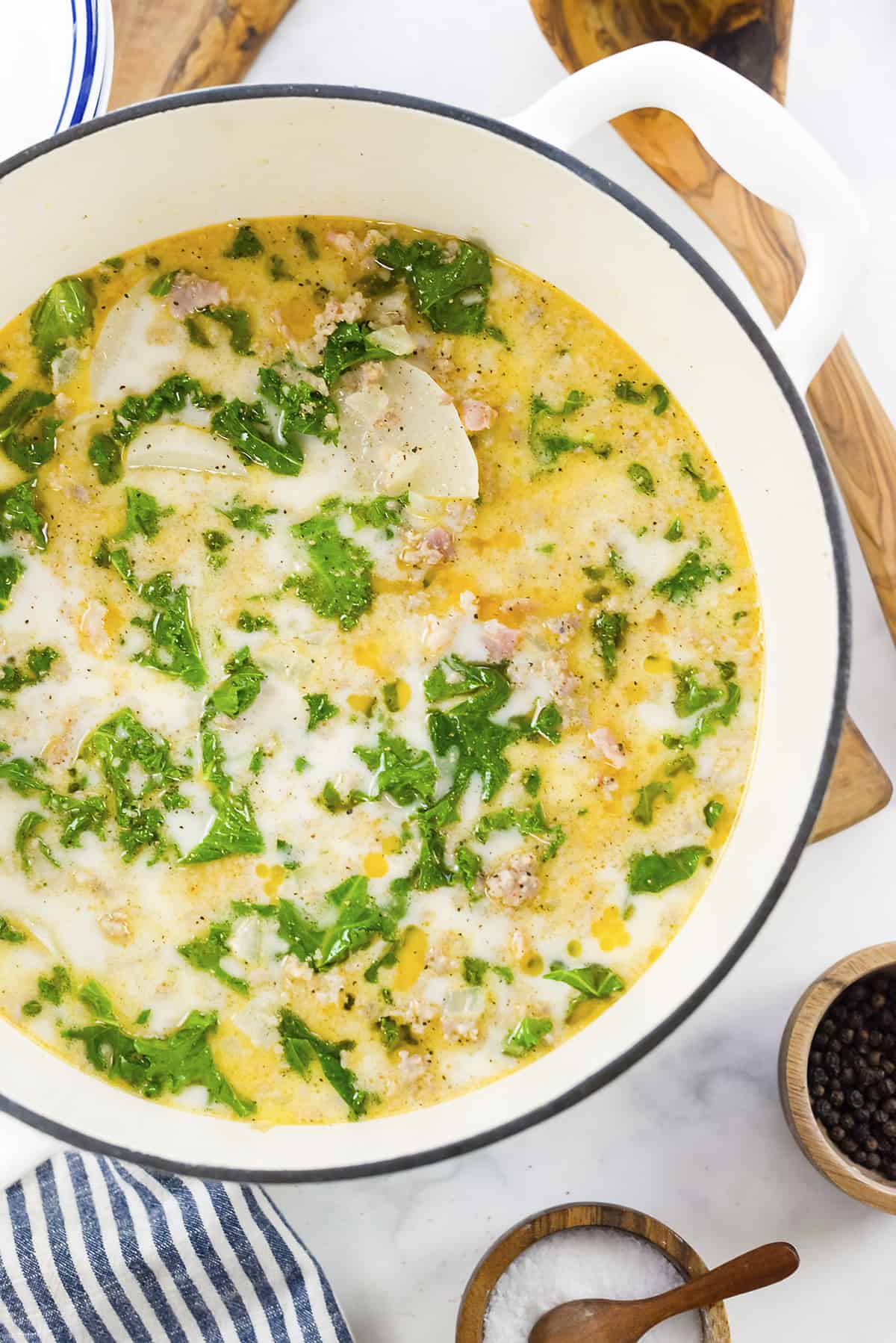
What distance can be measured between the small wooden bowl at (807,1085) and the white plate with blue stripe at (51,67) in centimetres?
185

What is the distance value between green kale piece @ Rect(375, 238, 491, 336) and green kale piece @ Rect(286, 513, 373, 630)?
15.0 inches

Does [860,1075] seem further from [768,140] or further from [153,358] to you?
[153,358]

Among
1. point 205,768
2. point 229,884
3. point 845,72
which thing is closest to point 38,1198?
point 229,884

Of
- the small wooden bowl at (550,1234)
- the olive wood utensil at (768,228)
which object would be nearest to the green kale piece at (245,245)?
the olive wood utensil at (768,228)

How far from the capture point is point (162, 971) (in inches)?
78.6

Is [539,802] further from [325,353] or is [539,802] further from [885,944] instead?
[325,353]

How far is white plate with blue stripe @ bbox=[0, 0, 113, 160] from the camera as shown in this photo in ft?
6.17

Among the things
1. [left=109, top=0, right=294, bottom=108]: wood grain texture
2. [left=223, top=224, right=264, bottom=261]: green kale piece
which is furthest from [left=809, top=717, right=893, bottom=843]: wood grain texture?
[left=109, top=0, right=294, bottom=108]: wood grain texture

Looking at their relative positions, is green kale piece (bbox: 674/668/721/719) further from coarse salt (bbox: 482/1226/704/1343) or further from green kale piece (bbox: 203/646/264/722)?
coarse salt (bbox: 482/1226/704/1343)

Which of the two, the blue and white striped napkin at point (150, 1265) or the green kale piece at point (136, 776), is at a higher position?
the green kale piece at point (136, 776)

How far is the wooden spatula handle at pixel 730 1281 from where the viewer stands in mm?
1863

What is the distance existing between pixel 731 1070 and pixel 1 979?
1296mm

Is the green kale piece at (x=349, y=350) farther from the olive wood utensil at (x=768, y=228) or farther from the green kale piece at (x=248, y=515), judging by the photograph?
the olive wood utensil at (x=768, y=228)

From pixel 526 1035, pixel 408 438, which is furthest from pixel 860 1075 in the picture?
pixel 408 438
